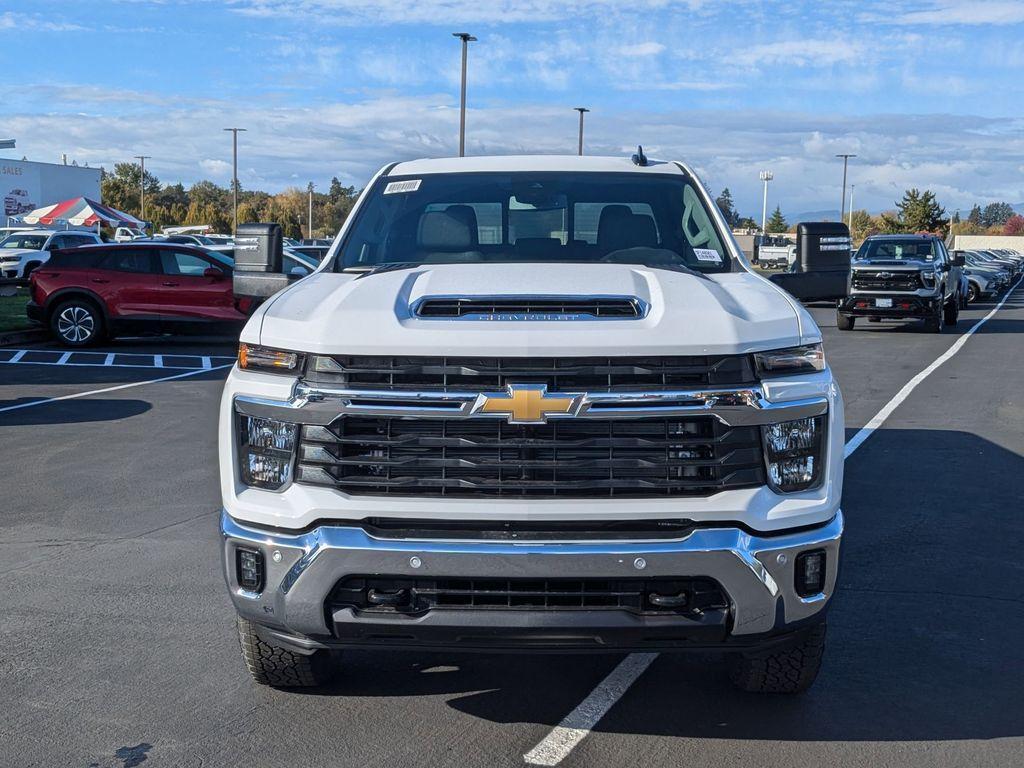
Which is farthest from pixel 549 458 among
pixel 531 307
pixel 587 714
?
pixel 587 714

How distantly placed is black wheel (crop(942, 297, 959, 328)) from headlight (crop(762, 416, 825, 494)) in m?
23.4

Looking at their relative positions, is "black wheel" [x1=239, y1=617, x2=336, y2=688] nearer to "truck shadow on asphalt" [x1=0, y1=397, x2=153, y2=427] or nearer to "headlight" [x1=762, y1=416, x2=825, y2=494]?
"headlight" [x1=762, y1=416, x2=825, y2=494]

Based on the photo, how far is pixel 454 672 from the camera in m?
4.86

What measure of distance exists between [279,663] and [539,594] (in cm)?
122

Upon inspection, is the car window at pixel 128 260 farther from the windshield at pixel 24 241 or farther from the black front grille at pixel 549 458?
the windshield at pixel 24 241

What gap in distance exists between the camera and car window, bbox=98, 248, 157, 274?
19.4 meters

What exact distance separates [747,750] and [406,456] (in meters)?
1.54

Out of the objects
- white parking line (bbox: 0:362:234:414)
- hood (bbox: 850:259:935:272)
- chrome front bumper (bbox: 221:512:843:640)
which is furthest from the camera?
hood (bbox: 850:259:935:272)

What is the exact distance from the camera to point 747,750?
13.5 ft

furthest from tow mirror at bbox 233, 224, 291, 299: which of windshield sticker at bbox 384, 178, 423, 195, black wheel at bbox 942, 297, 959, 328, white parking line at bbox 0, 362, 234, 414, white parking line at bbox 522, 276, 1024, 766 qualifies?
black wheel at bbox 942, 297, 959, 328

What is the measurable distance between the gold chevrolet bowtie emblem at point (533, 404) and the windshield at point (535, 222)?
64.0 inches

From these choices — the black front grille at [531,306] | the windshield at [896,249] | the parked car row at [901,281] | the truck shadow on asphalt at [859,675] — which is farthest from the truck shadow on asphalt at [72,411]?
the windshield at [896,249]

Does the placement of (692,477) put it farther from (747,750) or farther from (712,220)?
(712,220)

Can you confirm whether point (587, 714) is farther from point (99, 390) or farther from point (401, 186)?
point (99, 390)
